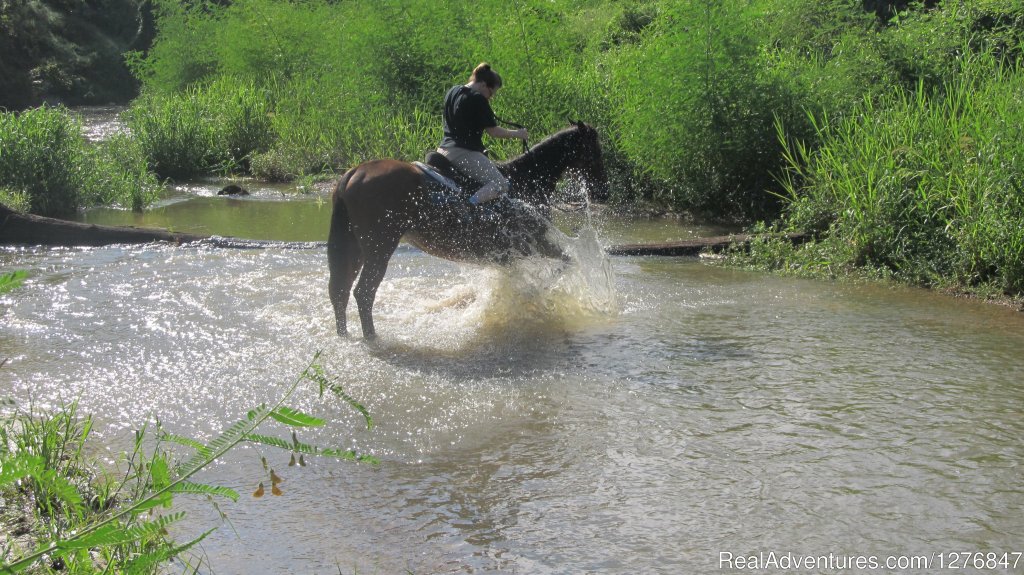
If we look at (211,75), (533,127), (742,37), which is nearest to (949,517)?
(742,37)

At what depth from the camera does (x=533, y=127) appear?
13.5m

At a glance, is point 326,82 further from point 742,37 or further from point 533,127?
point 742,37

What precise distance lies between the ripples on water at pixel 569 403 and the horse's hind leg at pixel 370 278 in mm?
177

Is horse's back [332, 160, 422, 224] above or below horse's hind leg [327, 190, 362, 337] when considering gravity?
above

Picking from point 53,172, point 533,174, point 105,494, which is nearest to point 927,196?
point 533,174

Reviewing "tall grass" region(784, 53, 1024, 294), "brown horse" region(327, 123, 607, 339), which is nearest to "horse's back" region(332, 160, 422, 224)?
"brown horse" region(327, 123, 607, 339)

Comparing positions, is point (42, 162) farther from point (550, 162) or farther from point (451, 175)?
point (550, 162)

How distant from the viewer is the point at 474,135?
298 inches

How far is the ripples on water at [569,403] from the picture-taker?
13.2 feet

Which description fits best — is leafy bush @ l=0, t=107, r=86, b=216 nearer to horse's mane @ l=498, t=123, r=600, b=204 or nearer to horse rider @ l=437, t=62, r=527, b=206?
horse rider @ l=437, t=62, r=527, b=206

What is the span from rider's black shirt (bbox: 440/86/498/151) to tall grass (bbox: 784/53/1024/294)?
397cm

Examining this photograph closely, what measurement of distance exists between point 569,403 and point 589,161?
116 inches

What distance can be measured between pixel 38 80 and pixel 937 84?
32.2 metres

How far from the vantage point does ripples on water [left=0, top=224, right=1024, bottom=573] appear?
4031 millimetres
